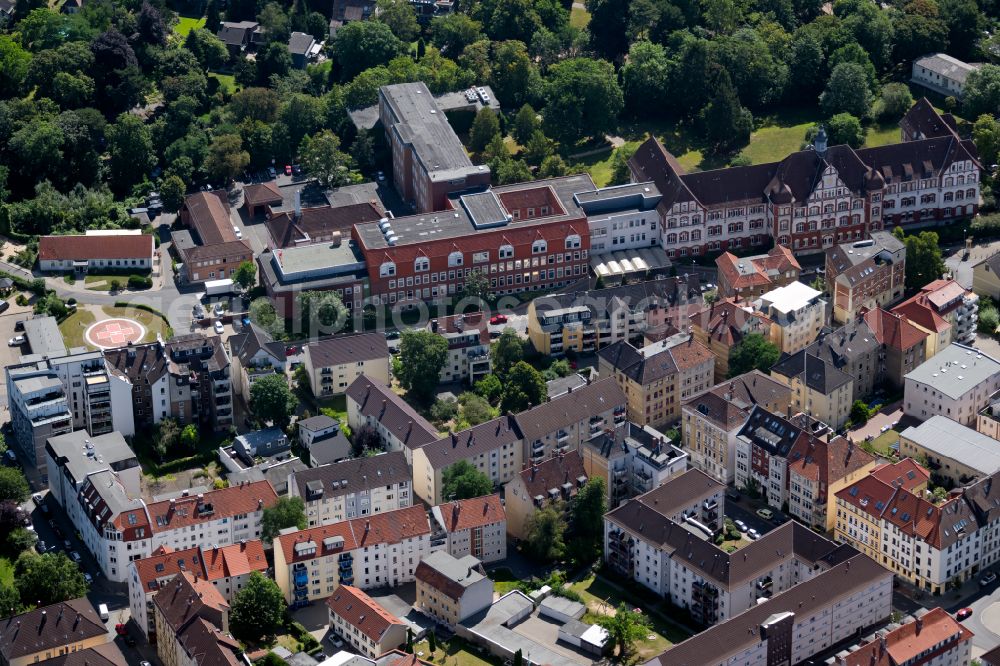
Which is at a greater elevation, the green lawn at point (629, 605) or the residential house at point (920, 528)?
the residential house at point (920, 528)

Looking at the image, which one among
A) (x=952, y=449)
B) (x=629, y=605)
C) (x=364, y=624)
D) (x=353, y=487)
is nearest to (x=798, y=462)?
(x=952, y=449)

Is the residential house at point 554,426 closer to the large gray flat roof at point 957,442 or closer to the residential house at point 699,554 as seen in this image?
the residential house at point 699,554

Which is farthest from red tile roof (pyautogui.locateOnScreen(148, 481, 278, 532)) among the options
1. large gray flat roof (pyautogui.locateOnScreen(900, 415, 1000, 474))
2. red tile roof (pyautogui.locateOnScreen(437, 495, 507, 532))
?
large gray flat roof (pyautogui.locateOnScreen(900, 415, 1000, 474))

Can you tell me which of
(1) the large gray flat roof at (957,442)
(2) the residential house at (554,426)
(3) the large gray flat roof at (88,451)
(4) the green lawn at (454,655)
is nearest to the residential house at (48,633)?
(3) the large gray flat roof at (88,451)

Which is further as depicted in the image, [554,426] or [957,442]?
[554,426]

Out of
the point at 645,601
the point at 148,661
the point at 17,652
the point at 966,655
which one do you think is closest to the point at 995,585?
the point at 966,655

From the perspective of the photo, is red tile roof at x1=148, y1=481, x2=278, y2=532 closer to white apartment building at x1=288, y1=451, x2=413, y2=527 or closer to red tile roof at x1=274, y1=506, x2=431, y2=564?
white apartment building at x1=288, y1=451, x2=413, y2=527

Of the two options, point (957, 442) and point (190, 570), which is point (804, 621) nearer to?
point (957, 442)
